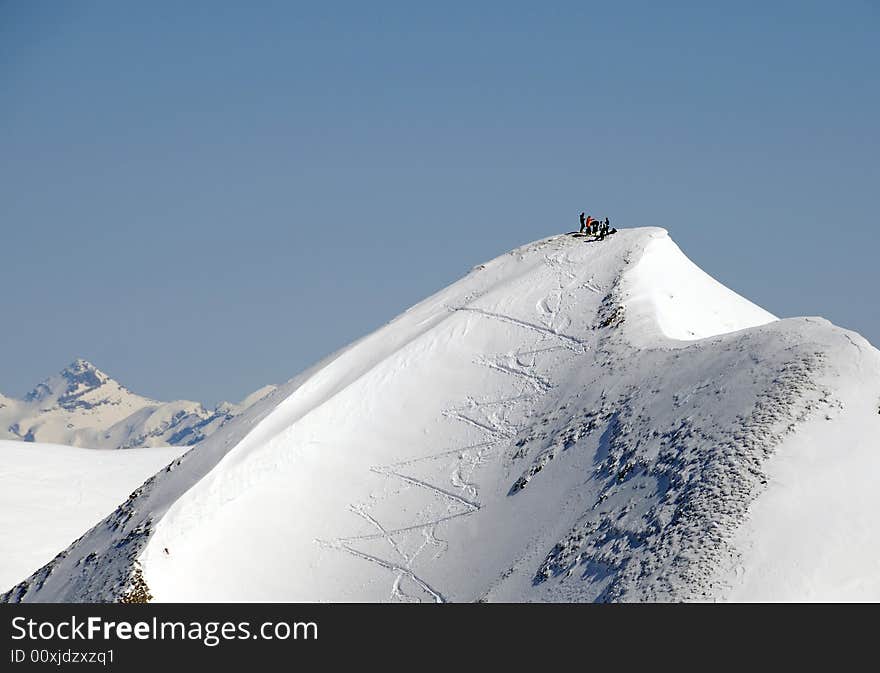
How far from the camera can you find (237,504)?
4953cm

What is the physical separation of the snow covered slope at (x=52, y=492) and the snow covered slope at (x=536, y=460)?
40.4 feet

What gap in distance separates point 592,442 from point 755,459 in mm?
8809

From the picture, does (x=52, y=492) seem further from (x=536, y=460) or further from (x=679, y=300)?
(x=536, y=460)

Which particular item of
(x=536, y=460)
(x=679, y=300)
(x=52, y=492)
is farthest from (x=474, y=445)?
(x=52, y=492)

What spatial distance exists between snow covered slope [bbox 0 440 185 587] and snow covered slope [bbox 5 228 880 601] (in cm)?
1232

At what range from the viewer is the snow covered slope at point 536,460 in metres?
34.9

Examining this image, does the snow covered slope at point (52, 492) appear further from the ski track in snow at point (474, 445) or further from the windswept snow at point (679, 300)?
the windswept snow at point (679, 300)

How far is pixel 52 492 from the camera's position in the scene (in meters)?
75.9

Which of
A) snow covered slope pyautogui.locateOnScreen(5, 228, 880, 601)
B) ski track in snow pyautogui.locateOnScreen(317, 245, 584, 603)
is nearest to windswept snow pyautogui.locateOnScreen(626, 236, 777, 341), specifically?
snow covered slope pyautogui.locateOnScreen(5, 228, 880, 601)

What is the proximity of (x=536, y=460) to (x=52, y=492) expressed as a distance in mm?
39167

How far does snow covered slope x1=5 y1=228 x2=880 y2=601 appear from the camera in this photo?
1374 inches

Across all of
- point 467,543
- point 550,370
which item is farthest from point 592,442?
point 550,370

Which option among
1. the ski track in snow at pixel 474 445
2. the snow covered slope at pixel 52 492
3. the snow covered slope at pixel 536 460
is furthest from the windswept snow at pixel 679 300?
the snow covered slope at pixel 52 492
